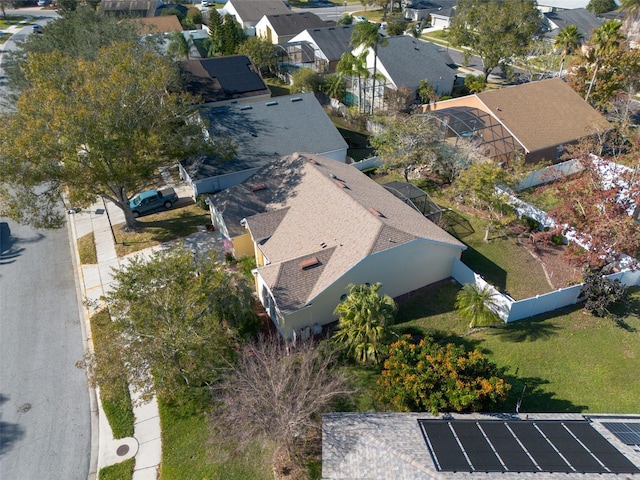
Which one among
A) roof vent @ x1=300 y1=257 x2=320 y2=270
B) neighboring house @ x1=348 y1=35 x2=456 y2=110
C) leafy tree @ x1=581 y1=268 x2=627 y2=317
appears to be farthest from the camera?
neighboring house @ x1=348 y1=35 x2=456 y2=110

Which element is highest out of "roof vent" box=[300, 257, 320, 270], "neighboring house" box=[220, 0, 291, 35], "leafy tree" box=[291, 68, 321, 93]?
"neighboring house" box=[220, 0, 291, 35]

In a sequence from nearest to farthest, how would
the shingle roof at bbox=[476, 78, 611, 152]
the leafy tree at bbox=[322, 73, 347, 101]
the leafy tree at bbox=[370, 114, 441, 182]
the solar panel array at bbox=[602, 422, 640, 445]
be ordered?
1. the solar panel array at bbox=[602, 422, 640, 445]
2. the leafy tree at bbox=[370, 114, 441, 182]
3. the shingle roof at bbox=[476, 78, 611, 152]
4. the leafy tree at bbox=[322, 73, 347, 101]

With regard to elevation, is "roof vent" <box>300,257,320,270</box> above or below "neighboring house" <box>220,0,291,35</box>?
below

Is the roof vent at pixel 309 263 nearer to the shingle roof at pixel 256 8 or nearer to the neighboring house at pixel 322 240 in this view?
the neighboring house at pixel 322 240

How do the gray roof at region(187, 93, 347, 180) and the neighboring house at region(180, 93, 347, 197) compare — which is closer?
the neighboring house at region(180, 93, 347, 197)

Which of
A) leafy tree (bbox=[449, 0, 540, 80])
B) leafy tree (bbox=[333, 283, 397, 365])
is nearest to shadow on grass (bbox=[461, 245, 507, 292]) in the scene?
leafy tree (bbox=[333, 283, 397, 365])

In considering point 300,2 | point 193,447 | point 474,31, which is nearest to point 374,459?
point 193,447

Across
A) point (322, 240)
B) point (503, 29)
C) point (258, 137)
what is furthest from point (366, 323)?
point (503, 29)

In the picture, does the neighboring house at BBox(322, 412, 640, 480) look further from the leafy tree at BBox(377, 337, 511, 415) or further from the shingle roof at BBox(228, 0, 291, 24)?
the shingle roof at BBox(228, 0, 291, 24)

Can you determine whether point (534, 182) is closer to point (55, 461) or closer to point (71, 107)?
point (71, 107)
